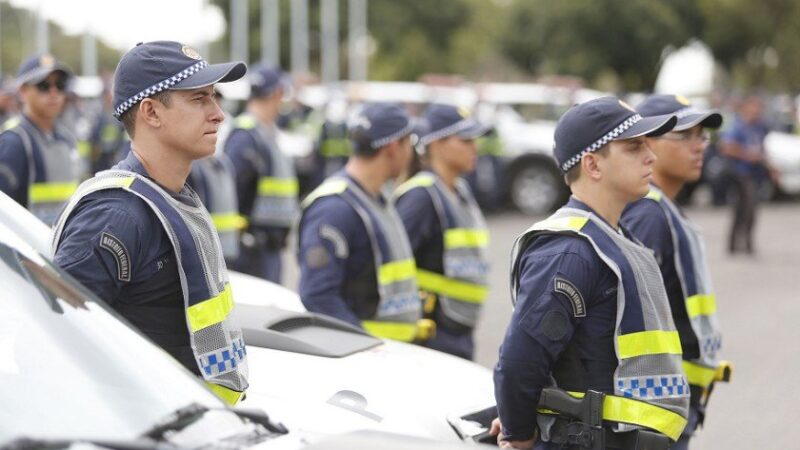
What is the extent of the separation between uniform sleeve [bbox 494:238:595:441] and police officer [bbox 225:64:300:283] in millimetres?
5155

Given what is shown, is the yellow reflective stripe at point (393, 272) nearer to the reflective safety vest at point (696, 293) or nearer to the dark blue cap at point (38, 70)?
the reflective safety vest at point (696, 293)

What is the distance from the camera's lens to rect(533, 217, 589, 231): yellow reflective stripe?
388 centimetres

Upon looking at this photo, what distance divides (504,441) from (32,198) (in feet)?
13.4

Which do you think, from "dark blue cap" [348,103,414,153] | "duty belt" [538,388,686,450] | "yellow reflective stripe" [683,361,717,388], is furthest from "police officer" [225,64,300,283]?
"duty belt" [538,388,686,450]

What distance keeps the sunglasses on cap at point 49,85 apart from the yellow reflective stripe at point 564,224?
14.3ft

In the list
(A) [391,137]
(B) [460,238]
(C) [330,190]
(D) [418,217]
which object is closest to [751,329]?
(B) [460,238]

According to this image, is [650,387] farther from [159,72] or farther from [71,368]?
[71,368]

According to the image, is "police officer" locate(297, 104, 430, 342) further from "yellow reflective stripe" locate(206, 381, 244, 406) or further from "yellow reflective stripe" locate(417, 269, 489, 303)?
"yellow reflective stripe" locate(206, 381, 244, 406)

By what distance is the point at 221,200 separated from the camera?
26.6ft

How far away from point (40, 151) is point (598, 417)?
4.43 meters

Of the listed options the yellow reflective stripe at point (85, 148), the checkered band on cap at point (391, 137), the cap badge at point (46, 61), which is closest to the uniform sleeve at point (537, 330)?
the checkered band on cap at point (391, 137)

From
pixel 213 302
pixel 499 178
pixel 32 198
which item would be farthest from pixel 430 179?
pixel 499 178

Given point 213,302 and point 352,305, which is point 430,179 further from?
point 213,302

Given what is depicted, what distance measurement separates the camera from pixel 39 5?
34.4 meters
